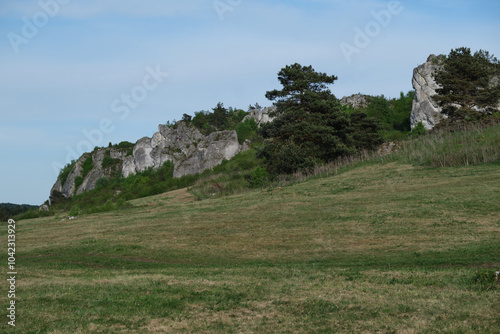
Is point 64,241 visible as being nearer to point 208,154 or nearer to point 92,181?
point 208,154

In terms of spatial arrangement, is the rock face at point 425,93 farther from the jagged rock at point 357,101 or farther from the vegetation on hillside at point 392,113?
the jagged rock at point 357,101

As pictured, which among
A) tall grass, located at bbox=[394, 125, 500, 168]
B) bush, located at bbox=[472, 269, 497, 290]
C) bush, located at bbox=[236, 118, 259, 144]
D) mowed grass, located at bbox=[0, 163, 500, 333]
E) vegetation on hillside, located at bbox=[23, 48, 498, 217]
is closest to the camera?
A: mowed grass, located at bbox=[0, 163, 500, 333]

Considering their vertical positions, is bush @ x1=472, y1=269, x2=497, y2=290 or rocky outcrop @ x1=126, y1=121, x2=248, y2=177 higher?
rocky outcrop @ x1=126, y1=121, x2=248, y2=177

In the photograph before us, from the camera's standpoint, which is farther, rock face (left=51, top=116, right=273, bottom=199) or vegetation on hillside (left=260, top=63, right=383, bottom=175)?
rock face (left=51, top=116, right=273, bottom=199)

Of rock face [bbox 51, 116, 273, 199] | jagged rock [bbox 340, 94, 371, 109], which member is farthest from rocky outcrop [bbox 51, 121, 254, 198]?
jagged rock [bbox 340, 94, 371, 109]

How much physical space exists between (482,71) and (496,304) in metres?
45.2

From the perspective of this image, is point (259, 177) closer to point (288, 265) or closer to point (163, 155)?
point (288, 265)

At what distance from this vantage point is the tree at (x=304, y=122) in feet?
150

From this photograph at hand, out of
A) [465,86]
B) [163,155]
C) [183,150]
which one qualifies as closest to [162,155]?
[163,155]

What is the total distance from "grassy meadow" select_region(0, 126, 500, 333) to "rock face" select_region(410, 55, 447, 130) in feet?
185

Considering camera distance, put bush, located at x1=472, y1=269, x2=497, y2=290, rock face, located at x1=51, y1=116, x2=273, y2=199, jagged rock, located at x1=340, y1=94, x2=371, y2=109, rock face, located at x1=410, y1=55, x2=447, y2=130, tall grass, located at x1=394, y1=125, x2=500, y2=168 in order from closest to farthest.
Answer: bush, located at x1=472, y1=269, x2=497, y2=290 < tall grass, located at x1=394, y1=125, x2=500, y2=168 < rock face, located at x1=410, y1=55, x2=447, y2=130 < rock face, located at x1=51, y1=116, x2=273, y2=199 < jagged rock, located at x1=340, y1=94, x2=371, y2=109

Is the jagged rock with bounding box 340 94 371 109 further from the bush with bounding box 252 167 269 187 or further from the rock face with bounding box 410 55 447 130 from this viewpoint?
the bush with bounding box 252 167 269 187

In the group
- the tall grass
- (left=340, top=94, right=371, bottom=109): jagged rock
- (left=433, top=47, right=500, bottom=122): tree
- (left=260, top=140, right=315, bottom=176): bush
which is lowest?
the tall grass

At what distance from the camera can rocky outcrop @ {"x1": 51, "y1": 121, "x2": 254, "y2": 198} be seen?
93.1 m
